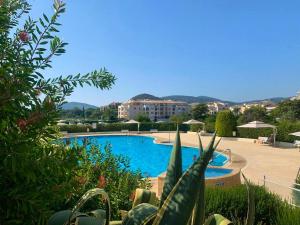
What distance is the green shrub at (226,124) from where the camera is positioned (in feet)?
96.5

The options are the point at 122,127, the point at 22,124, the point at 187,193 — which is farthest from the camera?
the point at 122,127

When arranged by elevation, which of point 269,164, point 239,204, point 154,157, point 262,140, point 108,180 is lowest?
point 154,157

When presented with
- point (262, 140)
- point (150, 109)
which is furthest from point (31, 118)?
point (150, 109)

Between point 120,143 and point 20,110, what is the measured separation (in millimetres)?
28824

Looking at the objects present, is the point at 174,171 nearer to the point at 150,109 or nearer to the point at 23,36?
the point at 23,36

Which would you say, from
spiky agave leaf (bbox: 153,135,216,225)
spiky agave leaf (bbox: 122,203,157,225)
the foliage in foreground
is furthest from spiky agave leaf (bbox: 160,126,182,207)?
the foliage in foreground

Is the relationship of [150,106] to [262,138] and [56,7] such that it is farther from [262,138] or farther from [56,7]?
[56,7]

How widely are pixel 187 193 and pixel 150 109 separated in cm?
12970

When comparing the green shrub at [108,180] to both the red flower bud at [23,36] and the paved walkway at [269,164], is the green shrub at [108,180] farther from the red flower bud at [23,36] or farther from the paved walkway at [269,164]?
the paved walkway at [269,164]

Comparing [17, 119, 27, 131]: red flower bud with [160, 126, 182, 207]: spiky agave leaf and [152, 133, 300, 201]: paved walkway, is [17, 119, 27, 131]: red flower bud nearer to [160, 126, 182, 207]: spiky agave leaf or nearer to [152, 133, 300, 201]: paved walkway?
[160, 126, 182, 207]: spiky agave leaf

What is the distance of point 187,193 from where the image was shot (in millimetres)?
1309

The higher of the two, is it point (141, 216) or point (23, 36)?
point (23, 36)

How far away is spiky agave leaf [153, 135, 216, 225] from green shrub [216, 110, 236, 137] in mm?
28661

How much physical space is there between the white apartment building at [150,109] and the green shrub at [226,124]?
3652 inches
